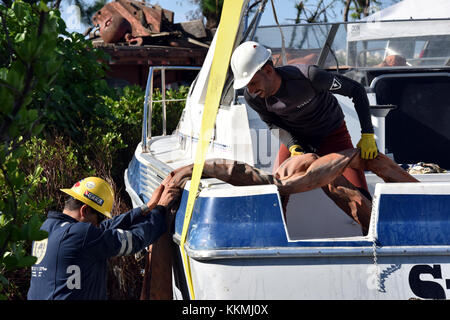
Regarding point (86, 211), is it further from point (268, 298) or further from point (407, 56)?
point (407, 56)

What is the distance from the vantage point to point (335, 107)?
457 centimetres

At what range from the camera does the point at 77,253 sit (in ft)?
12.3

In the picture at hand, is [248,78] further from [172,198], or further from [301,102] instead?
[172,198]

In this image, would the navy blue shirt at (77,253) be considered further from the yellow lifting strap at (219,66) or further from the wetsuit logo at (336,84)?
the wetsuit logo at (336,84)

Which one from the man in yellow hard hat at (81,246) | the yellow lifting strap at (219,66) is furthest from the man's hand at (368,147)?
the man in yellow hard hat at (81,246)

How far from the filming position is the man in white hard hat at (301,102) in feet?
13.5

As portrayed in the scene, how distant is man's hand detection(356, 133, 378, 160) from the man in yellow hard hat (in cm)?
130

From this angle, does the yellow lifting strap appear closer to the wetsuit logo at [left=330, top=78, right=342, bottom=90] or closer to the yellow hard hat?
the yellow hard hat

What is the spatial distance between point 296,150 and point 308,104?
34 cm

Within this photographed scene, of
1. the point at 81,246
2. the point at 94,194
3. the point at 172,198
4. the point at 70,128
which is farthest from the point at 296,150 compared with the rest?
the point at 70,128

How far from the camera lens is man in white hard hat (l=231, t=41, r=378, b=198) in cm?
412
